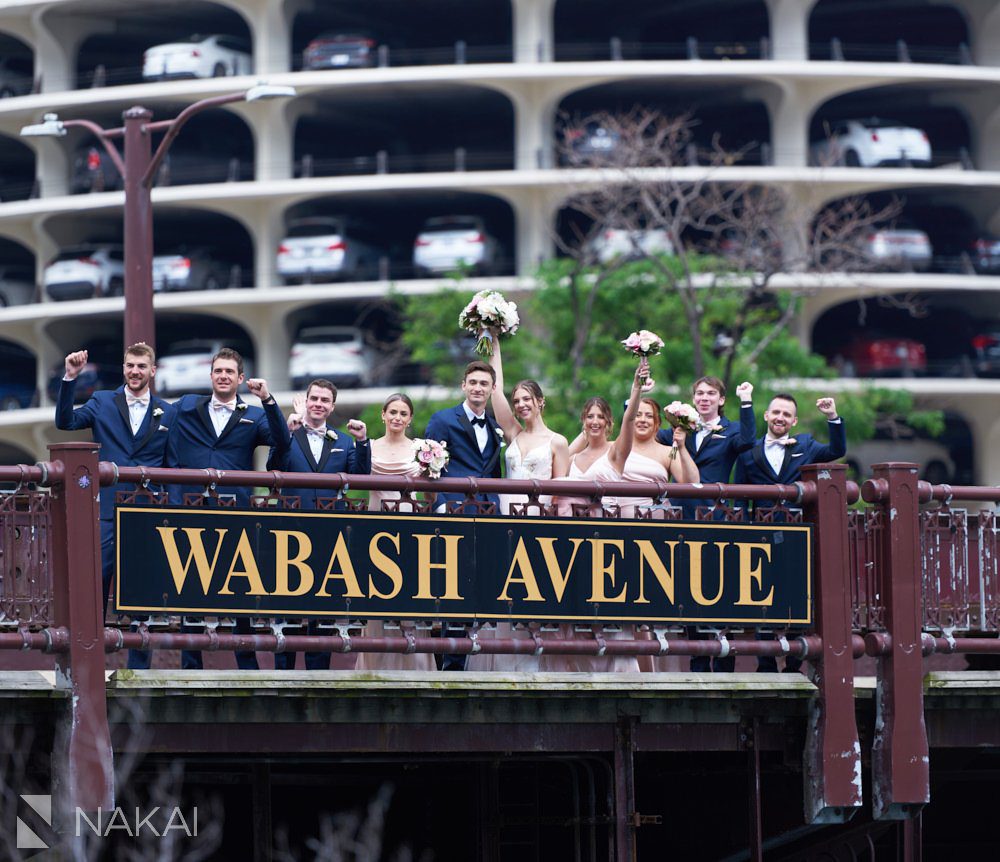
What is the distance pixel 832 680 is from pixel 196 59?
41.2m

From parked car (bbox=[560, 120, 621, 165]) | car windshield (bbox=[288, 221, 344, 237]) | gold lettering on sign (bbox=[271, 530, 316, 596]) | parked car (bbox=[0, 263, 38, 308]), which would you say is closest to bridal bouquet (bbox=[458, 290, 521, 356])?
gold lettering on sign (bbox=[271, 530, 316, 596])

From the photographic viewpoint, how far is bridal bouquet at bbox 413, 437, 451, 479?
13070 mm

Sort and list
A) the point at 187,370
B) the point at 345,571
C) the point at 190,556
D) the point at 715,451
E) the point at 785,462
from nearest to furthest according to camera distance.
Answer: the point at 190,556
the point at 345,571
the point at 785,462
the point at 715,451
the point at 187,370

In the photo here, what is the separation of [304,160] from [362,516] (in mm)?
40423

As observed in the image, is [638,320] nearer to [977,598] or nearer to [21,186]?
[21,186]

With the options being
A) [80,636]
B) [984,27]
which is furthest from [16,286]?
[80,636]

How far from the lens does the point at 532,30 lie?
53.1m

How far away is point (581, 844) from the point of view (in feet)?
48.9

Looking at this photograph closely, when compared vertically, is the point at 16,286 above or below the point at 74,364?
above

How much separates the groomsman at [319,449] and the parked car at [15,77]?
143 feet

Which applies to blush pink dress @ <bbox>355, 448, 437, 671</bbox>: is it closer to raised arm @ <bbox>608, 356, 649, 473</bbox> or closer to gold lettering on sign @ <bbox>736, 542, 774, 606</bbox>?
raised arm @ <bbox>608, 356, 649, 473</bbox>

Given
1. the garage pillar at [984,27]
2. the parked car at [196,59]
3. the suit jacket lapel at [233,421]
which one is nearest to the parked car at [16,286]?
the parked car at [196,59]

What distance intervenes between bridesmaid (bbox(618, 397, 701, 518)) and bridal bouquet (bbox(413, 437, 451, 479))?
1667 millimetres

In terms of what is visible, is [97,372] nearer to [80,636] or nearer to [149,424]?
[149,424]
